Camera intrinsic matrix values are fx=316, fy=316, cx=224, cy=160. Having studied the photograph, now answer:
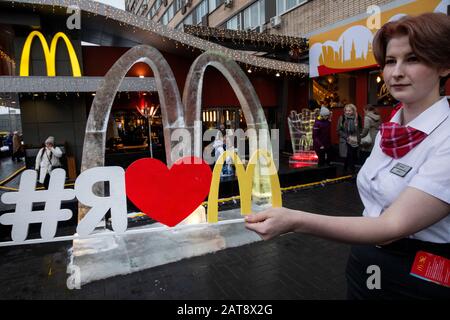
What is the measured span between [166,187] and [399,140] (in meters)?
3.42

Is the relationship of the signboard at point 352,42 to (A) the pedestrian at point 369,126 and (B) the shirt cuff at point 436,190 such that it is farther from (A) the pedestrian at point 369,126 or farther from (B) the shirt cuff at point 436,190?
(B) the shirt cuff at point 436,190

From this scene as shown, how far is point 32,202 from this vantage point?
3908 mm

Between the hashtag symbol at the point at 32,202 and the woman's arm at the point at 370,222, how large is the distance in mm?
3591

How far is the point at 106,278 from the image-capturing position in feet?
12.8

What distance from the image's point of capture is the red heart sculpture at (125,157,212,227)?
13.8ft

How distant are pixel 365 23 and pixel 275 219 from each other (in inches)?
494

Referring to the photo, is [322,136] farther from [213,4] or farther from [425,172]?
[213,4]

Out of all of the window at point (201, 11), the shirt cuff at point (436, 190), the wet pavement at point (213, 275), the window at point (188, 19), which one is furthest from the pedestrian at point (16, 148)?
the window at point (188, 19)

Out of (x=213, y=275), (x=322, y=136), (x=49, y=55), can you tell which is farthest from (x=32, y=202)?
(x=322, y=136)

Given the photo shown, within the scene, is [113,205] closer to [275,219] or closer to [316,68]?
[275,219]

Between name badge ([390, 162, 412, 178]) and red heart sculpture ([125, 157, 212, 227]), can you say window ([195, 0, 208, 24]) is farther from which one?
name badge ([390, 162, 412, 178])

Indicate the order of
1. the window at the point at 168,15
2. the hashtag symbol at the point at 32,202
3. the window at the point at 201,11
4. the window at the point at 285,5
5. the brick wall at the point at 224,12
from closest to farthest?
the hashtag symbol at the point at 32,202 < the window at the point at 285,5 < the brick wall at the point at 224,12 < the window at the point at 201,11 < the window at the point at 168,15

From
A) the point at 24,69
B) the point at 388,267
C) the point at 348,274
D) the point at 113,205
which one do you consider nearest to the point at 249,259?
the point at 113,205

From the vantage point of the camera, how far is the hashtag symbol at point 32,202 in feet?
12.7
